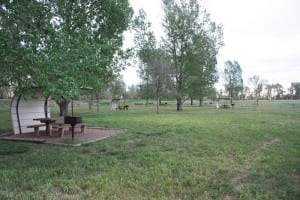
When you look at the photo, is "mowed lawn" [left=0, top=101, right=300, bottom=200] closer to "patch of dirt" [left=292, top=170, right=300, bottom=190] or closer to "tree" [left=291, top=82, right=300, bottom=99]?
"patch of dirt" [left=292, top=170, right=300, bottom=190]

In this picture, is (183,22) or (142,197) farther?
(183,22)

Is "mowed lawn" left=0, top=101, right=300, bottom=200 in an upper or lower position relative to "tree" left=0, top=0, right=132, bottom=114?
lower

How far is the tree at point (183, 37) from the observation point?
26359 mm

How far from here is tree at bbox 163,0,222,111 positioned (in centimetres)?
2636

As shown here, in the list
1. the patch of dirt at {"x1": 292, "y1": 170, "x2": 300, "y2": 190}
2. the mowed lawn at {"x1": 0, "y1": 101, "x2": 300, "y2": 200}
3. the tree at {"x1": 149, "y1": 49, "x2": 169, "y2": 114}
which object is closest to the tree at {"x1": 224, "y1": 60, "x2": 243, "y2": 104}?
the tree at {"x1": 149, "y1": 49, "x2": 169, "y2": 114}

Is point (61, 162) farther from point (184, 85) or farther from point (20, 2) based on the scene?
point (184, 85)

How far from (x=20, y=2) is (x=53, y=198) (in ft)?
14.7

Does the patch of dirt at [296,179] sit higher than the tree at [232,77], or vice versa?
the tree at [232,77]

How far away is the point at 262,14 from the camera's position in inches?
498

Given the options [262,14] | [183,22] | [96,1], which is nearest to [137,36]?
[183,22]

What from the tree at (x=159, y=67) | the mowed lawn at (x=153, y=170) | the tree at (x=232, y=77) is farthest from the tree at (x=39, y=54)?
the tree at (x=232, y=77)

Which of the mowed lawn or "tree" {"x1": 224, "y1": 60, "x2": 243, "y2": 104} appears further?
"tree" {"x1": 224, "y1": 60, "x2": 243, "y2": 104}

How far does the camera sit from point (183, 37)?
2662 cm

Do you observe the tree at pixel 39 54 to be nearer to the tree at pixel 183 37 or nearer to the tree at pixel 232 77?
the tree at pixel 183 37
